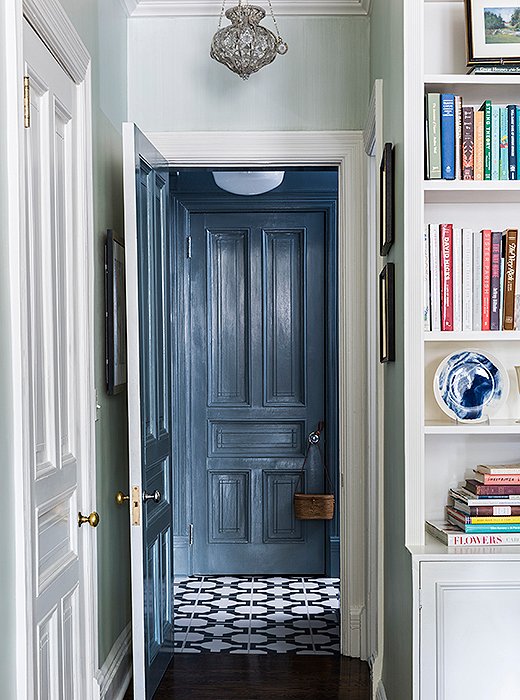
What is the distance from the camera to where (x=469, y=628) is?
8.76 feet

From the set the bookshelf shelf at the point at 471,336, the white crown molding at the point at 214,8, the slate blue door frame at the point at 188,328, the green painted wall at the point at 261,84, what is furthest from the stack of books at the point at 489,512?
the slate blue door frame at the point at 188,328

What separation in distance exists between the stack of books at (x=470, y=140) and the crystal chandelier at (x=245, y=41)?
1101 millimetres

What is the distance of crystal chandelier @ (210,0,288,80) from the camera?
376cm

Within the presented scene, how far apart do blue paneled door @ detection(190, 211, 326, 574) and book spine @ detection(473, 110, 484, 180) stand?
10.3ft

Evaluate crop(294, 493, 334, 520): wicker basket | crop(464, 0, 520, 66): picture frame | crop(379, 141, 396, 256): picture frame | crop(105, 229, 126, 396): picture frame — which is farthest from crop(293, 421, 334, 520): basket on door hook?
crop(464, 0, 520, 66): picture frame

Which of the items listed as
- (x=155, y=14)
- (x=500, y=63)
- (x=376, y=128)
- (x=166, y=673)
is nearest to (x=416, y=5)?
Answer: (x=500, y=63)

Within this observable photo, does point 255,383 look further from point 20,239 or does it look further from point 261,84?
point 20,239

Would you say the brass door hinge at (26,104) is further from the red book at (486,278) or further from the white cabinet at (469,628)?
the white cabinet at (469,628)

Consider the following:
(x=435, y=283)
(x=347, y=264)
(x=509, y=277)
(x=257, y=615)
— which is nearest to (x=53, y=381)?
(x=435, y=283)

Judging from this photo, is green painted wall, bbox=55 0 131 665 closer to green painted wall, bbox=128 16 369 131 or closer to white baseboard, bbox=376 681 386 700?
green painted wall, bbox=128 16 369 131

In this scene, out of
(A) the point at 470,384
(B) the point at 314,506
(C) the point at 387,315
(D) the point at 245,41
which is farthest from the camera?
(B) the point at 314,506

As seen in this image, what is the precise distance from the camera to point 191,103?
14.0ft

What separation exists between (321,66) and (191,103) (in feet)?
2.00

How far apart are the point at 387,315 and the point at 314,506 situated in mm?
2829
